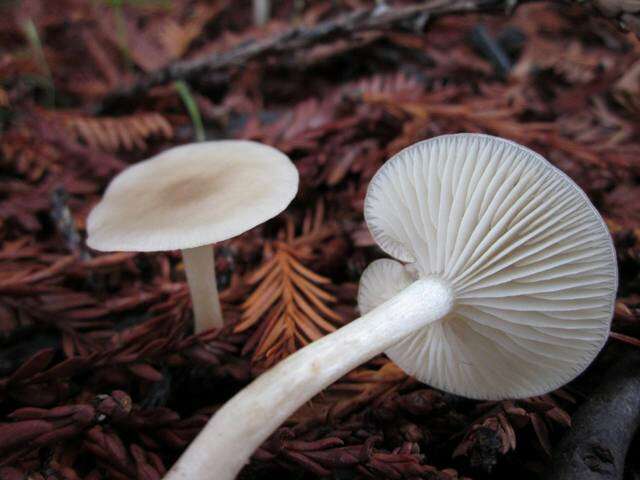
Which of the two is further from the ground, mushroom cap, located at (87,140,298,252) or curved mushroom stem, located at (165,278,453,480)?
mushroom cap, located at (87,140,298,252)

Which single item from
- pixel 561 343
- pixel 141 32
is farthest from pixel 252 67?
pixel 561 343

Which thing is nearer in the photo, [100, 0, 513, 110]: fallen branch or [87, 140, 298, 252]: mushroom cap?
[87, 140, 298, 252]: mushroom cap

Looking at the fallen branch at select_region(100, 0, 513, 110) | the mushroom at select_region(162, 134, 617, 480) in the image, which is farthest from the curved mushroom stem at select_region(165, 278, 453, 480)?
the fallen branch at select_region(100, 0, 513, 110)

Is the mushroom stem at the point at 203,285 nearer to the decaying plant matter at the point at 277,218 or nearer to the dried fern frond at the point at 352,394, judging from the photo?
the decaying plant matter at the point at 277,218

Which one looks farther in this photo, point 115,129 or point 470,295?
point 115,129

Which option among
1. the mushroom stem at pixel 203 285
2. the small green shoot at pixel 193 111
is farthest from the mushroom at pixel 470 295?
the small green shoot at pixel 193 111

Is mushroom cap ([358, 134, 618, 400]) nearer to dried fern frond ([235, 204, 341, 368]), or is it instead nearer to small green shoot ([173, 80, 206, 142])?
dried fern frond ([235, 204, 341, 368])

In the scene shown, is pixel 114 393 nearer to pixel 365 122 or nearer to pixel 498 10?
pixel 365 122

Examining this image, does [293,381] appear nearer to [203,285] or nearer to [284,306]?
[284,306]

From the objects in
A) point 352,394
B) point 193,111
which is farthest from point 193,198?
point 193,111
